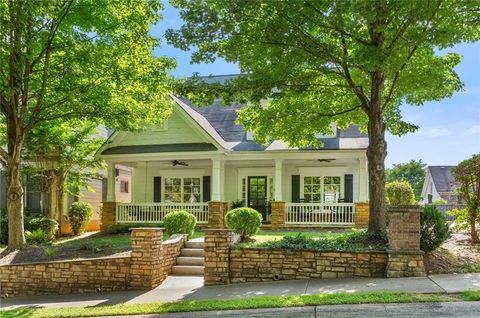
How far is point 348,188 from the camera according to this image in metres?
18.3

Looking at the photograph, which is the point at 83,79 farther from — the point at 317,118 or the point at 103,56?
the point at 317,118

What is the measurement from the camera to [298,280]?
850 cm

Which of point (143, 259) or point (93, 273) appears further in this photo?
point (93, 273)

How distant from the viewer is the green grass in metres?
6.31

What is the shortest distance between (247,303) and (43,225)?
447 inches

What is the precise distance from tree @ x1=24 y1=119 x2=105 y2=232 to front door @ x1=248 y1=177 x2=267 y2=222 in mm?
6554

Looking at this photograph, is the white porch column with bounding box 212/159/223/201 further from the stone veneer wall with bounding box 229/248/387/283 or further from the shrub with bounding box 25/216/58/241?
the stone veneer wall with bounding box 229/248/387/283

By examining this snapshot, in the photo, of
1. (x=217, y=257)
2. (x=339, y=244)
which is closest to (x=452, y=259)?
(x=339, y=244)

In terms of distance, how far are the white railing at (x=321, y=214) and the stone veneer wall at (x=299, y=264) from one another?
8.54 m

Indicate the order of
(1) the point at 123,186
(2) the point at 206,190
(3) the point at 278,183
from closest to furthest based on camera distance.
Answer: (3) the point at 278,183, (2) the point at 206,190, (1) the point at 123,186

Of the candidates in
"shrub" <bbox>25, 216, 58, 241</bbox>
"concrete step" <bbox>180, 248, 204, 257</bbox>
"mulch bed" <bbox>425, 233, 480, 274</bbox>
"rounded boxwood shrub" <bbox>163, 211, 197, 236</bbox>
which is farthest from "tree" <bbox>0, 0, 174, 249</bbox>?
"mulch bed" <bbox>425, 233, 480, 274</bbox>

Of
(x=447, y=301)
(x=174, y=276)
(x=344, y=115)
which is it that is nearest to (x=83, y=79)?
(x=174, y=276)

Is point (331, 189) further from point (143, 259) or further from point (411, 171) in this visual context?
point (411, 171)

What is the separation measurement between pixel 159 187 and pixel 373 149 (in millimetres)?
12671
